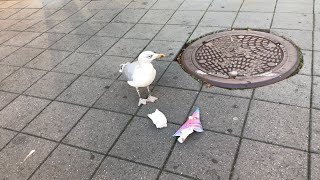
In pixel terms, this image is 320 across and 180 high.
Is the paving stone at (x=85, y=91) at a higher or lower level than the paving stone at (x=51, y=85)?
lower

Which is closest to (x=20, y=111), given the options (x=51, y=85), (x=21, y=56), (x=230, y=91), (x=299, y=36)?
(x=51, y=85)

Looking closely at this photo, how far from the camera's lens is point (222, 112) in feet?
10.1

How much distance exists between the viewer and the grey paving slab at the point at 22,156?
9.09ft

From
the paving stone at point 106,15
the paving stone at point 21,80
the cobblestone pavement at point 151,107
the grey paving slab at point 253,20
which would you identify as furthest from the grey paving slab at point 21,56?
the grey paving slab at point 253,20

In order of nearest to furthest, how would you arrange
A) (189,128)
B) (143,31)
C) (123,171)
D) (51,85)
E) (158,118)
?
(123,171) < (189,128) < (158,118) < (51,85) < (143,31)

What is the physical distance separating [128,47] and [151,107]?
60.1 inches

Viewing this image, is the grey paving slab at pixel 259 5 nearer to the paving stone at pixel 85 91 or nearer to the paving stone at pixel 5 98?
the paving stone at pixel 85 91

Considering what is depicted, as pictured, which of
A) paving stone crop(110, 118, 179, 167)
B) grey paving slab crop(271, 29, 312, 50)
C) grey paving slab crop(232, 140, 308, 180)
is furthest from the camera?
grey paving slab crop(271, 29, 312, 50)

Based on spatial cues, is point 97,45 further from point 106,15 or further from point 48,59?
point 106,15

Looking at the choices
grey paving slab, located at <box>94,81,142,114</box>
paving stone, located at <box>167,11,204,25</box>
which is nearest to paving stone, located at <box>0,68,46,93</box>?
grey paving slab, located at <box>94,81,142,114</box>

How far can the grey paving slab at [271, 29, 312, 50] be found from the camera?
393 cm

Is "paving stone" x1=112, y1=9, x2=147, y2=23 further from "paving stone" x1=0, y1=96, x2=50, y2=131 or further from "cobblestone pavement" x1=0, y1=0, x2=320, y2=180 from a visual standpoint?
"paving stone" x1=0, y1=96, x2=50, y2=131

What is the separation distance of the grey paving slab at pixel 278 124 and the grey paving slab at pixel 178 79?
2.49ft

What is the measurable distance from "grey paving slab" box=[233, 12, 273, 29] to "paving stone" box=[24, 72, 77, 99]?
2623 mm
